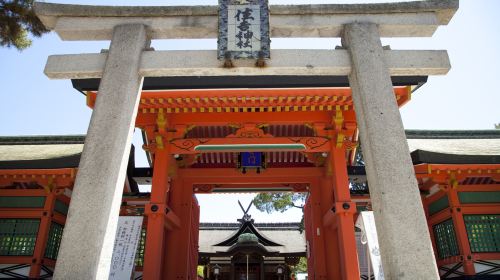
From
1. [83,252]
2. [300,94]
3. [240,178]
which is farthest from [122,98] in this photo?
[240,178]

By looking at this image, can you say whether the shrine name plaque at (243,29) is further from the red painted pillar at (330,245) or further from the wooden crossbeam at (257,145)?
the red painted pillar at (330,245)

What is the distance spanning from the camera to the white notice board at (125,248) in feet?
24.4

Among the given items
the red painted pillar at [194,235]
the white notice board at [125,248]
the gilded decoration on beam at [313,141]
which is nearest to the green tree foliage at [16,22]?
the white notice board at [125,248]

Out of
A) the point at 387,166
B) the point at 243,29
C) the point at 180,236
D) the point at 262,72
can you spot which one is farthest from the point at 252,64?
the point at 180,236

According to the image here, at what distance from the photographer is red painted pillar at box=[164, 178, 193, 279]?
29.2 ft

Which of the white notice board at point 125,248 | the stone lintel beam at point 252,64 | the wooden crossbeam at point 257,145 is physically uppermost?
the wooden crossbeam at point 257,145

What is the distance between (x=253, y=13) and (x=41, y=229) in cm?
713

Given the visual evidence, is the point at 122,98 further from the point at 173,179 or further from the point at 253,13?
the point at 173,179

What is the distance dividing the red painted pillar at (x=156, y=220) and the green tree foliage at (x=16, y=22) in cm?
431

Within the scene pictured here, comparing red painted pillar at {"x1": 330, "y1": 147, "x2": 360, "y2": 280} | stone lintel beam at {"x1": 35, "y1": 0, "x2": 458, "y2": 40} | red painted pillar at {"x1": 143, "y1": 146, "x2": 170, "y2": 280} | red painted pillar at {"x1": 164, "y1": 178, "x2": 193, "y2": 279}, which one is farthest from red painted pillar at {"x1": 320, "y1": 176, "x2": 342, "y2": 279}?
stone lintel beam at {"x1": 35, "y1": 0, "x2": 458, "y2": 40}

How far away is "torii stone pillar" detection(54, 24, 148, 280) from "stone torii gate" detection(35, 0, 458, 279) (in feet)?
0.04

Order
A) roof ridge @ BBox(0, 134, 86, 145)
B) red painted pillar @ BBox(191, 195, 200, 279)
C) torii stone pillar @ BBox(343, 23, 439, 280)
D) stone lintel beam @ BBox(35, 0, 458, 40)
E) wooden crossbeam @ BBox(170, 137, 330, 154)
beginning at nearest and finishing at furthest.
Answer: torii stone pillar @ BBox(343, 23, 439, 280) → stone lintel beam @ BBox(35, 0, 458, 40) → wooden crossbeam @ BBox(170, 137, 330, 154) → red painted pillar @ BBox(191, 195, 200, 279) → roof ridge @ BBox(0, 134, 86, 145)

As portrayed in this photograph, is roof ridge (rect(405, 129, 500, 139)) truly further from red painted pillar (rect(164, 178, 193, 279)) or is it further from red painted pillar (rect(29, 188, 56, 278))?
red painted pillar (rect(29, 188, 56, 278))

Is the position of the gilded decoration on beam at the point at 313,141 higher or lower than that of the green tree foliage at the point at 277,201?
lower
